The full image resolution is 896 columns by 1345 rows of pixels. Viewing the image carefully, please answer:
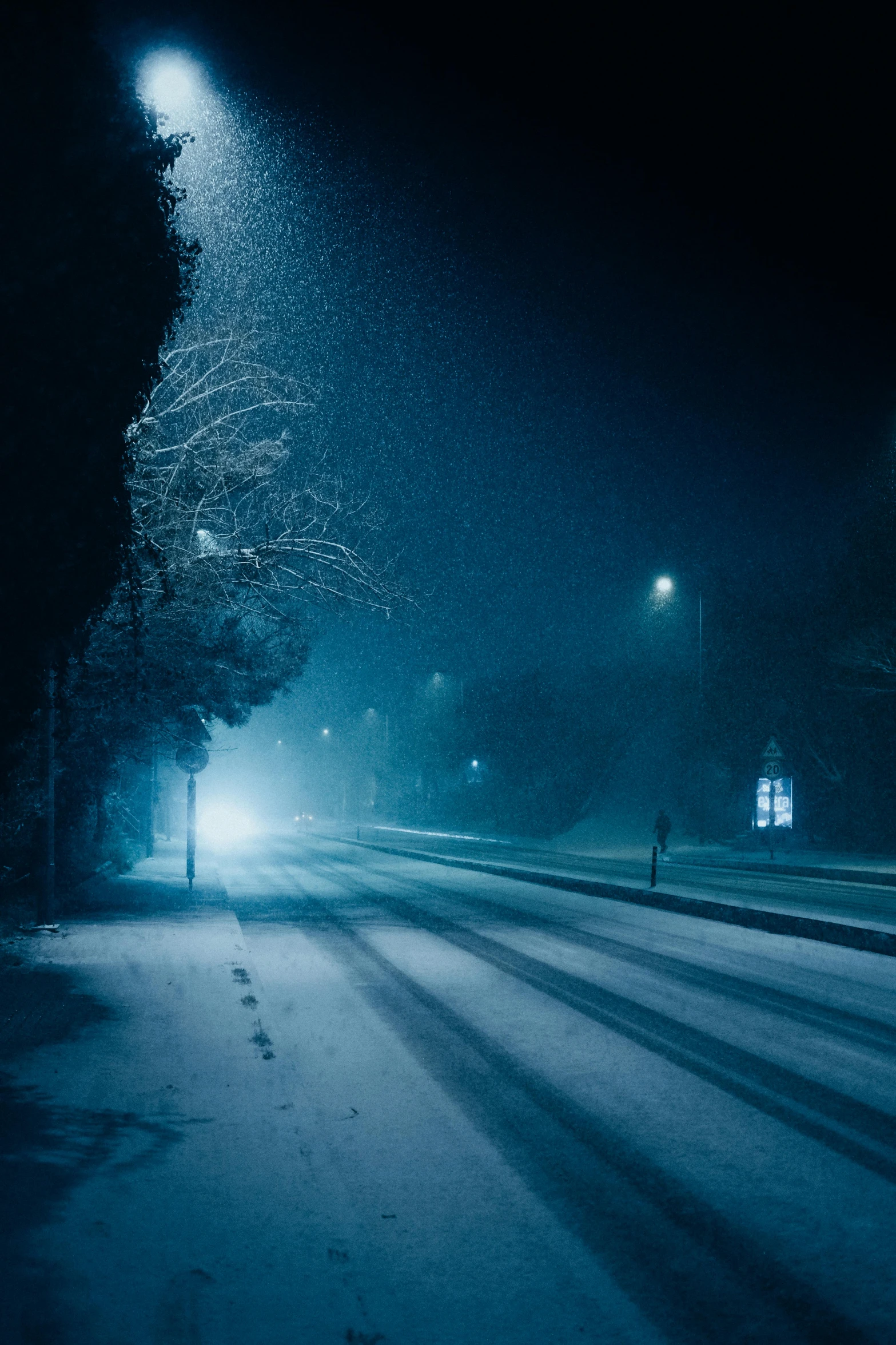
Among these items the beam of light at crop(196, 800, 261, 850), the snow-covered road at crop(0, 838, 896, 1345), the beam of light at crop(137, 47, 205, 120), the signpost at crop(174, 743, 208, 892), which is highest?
the beam of light at crop(137, 47, 205, 120)

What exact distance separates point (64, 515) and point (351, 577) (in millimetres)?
6325

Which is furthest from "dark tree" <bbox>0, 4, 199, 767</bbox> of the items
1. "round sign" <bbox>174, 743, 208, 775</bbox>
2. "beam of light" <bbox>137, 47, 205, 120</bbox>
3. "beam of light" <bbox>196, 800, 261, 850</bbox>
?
"beam of light" <bbox>196, 800, 261, 850</bbox>

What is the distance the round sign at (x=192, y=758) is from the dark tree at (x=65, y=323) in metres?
14.9

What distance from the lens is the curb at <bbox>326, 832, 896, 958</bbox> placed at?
1502cm

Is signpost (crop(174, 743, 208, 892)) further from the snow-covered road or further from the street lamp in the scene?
the street lamp

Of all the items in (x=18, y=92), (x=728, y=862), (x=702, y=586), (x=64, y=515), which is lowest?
(x=728, y=862)

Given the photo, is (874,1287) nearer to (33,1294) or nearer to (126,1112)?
(33,1294)

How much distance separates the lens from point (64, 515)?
6.69 meters

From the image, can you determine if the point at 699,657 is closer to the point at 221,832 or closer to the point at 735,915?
the point at 735,915

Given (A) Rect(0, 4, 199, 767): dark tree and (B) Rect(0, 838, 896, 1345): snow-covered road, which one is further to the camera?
(A) Rect(0, 4, 199, 767): dark tree

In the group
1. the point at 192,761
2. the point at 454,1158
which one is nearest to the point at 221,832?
the point at 192,761

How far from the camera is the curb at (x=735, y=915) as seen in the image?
15.0 m

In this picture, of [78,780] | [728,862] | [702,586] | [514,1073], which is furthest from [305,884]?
[702,586]

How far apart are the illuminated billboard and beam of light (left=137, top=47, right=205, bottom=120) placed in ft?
101
